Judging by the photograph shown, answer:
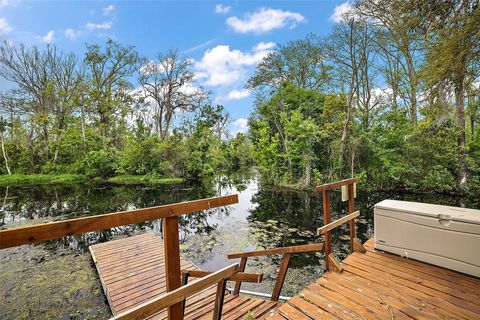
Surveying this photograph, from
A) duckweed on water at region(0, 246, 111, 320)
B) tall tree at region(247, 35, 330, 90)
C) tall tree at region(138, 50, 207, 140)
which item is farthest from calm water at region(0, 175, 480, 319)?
tall tree at region(138, 50, 207, 140)

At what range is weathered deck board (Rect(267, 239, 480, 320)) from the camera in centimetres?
207

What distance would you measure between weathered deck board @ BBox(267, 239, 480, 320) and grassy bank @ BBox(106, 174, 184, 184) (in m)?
15.4

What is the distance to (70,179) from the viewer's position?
18.0 m

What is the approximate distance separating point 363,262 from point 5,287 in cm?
623

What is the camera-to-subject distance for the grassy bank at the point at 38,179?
17.1 metres

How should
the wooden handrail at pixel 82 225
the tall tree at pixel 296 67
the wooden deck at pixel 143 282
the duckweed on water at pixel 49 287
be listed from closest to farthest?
the wooden handrail at pixel 82 225 → the wooden deck at pixel 143 282 → the duckweed on water at pixel 49 287 → the tall tree at pixel 296 67

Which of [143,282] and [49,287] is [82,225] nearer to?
[143,282]

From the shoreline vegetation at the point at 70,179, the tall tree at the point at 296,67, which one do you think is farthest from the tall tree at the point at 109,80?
the tall tree at the point at 296,67

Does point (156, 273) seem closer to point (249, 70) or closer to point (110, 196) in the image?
point (110, 196)

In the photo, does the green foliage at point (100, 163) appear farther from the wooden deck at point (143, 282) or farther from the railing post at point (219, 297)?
the railing post at point (219, 297)

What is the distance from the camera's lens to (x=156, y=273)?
4.30m

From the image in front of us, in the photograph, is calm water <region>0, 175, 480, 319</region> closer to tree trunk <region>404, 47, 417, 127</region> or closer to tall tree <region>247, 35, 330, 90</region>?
tree trunk <region>404, 47, 417, 127</region>

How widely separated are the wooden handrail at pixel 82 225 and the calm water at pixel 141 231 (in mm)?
3162

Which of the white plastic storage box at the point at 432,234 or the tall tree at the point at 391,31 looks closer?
the white plastic storage box at the point at 432,234
